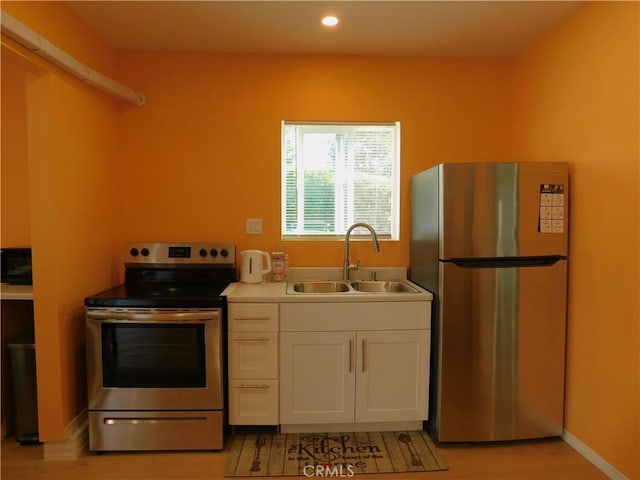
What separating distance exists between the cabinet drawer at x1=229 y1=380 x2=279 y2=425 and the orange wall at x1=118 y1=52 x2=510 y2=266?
2.86ft

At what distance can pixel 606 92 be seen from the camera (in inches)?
73.7

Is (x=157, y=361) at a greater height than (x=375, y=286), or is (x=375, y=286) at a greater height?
(x=375, y=286)

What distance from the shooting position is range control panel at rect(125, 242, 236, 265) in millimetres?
2484

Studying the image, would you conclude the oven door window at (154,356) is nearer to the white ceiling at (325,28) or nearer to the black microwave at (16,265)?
the black microwave at (16,265)

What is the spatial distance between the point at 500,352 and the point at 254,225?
171 cm

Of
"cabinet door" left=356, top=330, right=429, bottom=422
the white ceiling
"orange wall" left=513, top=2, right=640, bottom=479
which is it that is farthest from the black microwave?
"orange wall" left=513, top=2, right=640, bottom=479

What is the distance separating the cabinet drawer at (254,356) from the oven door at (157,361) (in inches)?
4.2

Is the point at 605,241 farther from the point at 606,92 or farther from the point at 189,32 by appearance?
the point at 189,32

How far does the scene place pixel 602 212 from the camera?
6.21 ft

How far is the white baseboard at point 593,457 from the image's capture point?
1859 mm

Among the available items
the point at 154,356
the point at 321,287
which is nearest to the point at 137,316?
the point at 154,356

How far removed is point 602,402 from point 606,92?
5.10 ft

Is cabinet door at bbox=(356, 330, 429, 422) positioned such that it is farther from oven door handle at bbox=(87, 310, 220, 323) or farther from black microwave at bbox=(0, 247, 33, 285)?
black microwave at bbox=(0, 247, 33, 285)

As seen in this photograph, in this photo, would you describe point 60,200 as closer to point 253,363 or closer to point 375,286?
point 253,363
